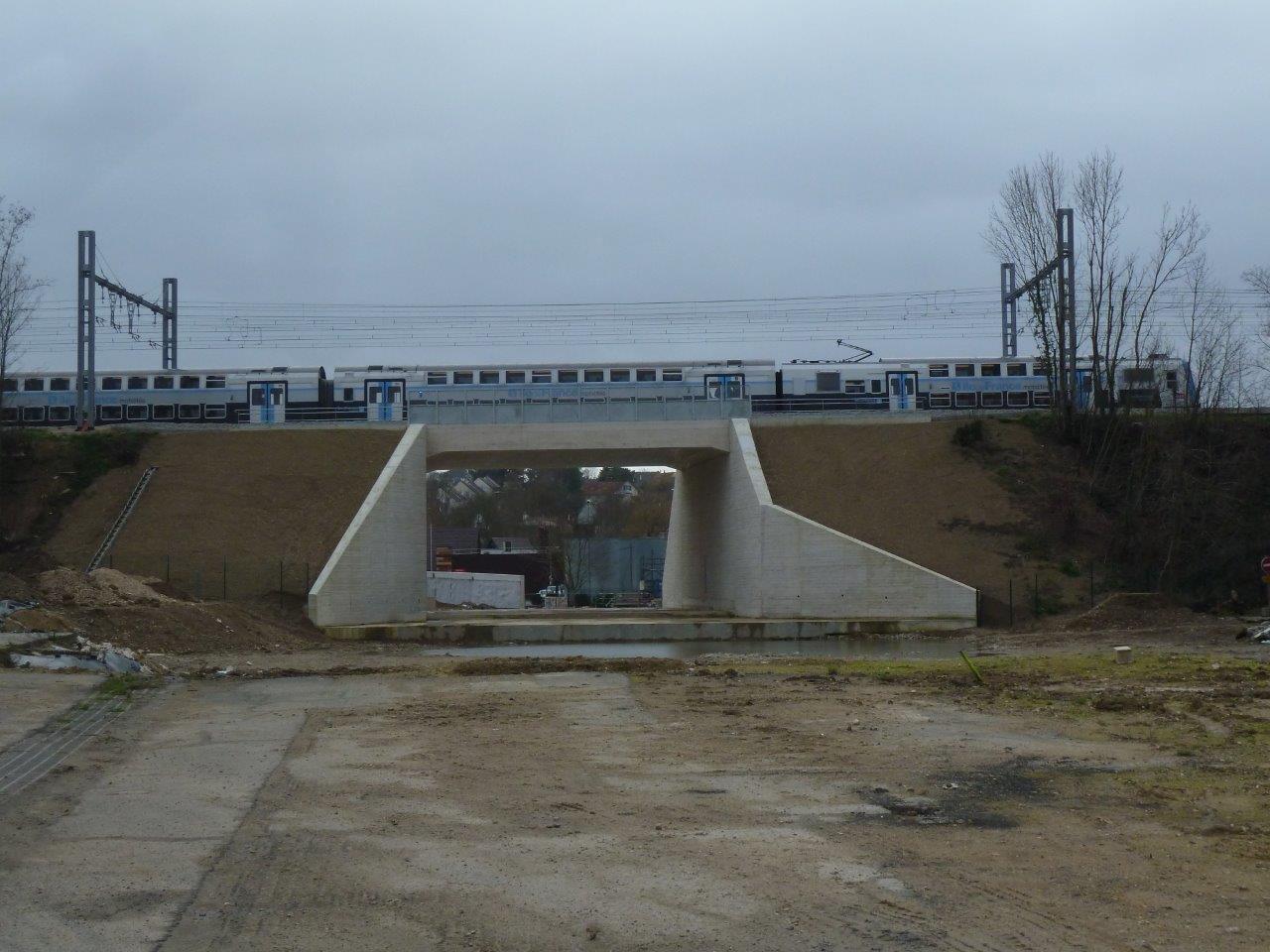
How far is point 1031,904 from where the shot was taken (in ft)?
20.7

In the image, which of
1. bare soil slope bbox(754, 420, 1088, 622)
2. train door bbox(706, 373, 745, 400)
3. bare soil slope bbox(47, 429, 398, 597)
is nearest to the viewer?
bare soil slope bbox(754, 420, 1088, 622)

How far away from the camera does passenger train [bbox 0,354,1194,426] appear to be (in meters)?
53.1

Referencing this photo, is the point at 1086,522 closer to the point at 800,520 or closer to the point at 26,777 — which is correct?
the point at 800,520

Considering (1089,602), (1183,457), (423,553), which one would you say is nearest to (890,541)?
(1089,602)

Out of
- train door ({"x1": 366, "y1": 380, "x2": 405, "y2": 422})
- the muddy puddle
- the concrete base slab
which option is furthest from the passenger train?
the muddy puddle

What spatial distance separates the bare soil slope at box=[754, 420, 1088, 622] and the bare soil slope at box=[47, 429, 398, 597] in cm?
1418

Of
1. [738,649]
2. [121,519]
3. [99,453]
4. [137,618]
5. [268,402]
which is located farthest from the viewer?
[268,402]

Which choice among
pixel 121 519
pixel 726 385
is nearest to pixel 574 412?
pixel 726 385

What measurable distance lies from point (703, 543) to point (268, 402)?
63.6ft

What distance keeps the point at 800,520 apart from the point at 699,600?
552 inches

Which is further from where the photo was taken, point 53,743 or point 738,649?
point 738,649

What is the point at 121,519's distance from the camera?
3975 cm

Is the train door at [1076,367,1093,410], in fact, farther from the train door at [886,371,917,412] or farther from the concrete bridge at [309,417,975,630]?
the concrete bridge at [309,417,975,630]

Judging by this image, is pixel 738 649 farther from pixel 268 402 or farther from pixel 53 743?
pixel 268 402
